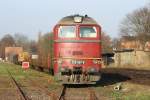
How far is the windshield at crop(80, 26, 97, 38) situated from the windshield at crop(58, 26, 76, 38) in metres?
0.39

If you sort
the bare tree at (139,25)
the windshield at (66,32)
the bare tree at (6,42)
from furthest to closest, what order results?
1. the bare tree at (6,42)
2. the bare tree at (139,25)
3. the windshield at (66,32)

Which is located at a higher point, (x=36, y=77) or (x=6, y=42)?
(x=6, y=42)

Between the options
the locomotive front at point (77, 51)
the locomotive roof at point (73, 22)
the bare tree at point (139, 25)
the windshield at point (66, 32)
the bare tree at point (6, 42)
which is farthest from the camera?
the bare tree at point (6, 42)

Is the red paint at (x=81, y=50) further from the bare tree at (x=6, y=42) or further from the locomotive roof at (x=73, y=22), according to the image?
the bare tree at (x=6, y=42)

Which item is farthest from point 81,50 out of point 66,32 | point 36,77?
point 36,77

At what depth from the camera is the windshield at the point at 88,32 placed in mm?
20625

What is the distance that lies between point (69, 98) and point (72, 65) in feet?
16.0

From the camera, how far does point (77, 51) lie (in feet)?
66.8

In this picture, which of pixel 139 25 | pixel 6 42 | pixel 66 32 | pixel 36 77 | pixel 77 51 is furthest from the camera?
pixel 6 42

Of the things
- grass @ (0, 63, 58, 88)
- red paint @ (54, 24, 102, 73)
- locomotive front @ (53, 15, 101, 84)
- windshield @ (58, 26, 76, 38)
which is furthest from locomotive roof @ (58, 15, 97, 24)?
grass @ (0, 63, 58, 88)

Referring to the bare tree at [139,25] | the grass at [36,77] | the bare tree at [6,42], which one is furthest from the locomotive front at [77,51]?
the bare tree at [6,42]

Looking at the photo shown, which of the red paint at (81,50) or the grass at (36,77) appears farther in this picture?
the grass at (36,77)

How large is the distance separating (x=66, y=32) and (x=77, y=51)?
1096 millimetres

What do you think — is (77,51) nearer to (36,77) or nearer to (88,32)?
(88,32)
